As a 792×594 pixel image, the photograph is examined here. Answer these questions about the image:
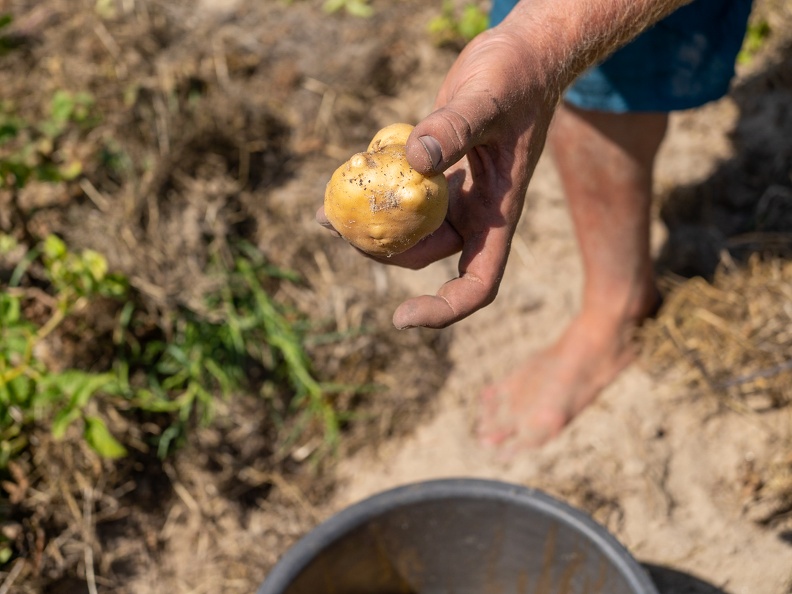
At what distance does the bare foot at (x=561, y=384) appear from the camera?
2.42 meters

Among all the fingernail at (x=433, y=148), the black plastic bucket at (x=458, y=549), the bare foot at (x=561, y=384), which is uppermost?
the fingernail at (x=433, y=148)

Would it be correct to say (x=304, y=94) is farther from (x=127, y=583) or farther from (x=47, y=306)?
(x=127, y=583)

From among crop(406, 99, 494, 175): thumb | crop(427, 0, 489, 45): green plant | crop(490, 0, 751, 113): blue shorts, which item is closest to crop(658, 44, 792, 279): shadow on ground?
crop(490, 0, 751, 113): blue shorts

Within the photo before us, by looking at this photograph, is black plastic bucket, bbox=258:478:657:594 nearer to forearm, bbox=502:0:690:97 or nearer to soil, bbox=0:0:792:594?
soil, bbox=0:0:792:594

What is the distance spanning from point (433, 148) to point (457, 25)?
2.14 meters

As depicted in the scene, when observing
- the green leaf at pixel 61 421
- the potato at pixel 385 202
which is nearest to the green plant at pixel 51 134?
the green leaf at pixel 61 421

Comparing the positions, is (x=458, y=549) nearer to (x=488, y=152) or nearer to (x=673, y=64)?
(x=488, y=152)

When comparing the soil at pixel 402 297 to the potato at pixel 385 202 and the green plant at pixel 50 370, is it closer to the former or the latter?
the green plant at pixel 50 370

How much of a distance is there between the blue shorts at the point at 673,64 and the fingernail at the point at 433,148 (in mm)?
780

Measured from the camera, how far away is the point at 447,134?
125cm

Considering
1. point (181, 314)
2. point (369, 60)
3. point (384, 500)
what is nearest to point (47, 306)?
point (181, 314)

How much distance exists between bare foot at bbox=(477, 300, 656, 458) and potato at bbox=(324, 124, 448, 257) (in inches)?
43.0

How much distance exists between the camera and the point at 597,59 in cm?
158

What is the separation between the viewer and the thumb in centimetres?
125
